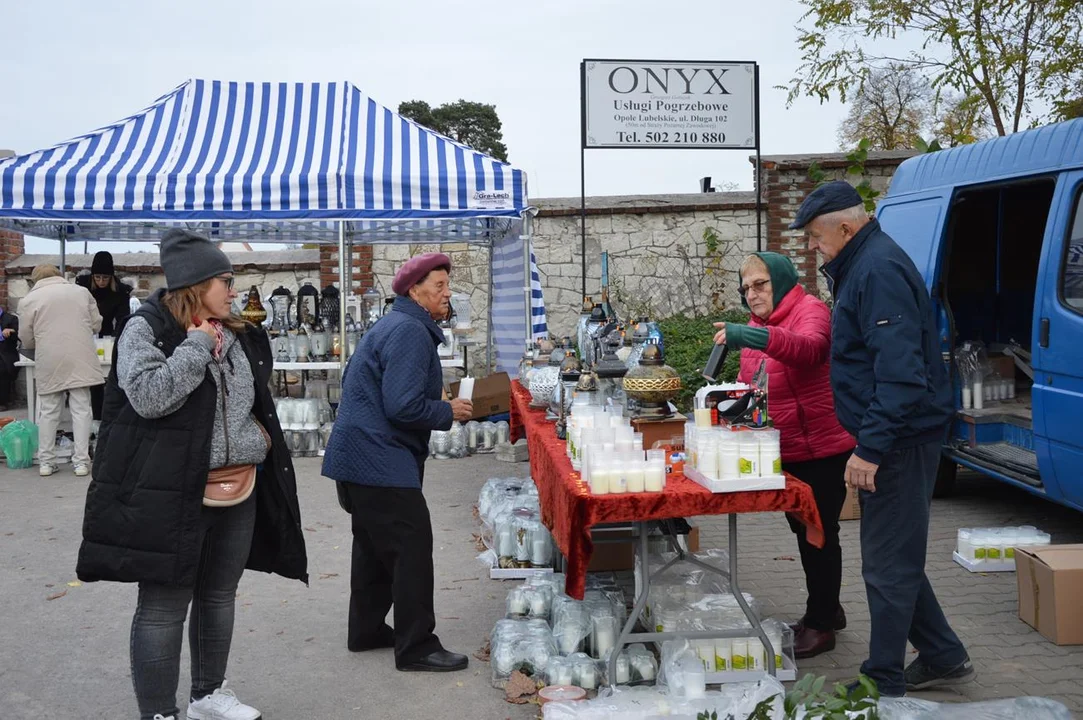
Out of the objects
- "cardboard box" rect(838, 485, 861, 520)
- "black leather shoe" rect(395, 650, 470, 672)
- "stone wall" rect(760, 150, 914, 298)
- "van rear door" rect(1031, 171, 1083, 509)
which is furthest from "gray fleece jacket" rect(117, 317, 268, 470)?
"stone wall" rect(760, 150, 914, 298)

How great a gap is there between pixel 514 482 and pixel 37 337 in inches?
182

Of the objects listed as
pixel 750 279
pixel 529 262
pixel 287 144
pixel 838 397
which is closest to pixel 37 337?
pixel 287 144

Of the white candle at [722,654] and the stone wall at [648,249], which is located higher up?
the stone wall at [648,249]

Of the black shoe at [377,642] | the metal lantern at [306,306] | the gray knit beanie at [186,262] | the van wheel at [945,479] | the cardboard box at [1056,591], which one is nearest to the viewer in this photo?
the gray knit beanie at [186,262]

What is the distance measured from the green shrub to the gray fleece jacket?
4.86m

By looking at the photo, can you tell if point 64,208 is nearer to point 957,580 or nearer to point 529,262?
point 529,262

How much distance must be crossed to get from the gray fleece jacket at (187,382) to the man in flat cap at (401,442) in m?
0.72

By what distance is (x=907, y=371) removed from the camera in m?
3.32

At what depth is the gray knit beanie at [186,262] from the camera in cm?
329

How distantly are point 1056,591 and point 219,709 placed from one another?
3513 millimetres

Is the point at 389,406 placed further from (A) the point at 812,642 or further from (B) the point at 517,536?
(A) the point at 812,642

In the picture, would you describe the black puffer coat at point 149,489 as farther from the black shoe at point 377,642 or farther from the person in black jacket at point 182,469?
the black shoe at point 377,642

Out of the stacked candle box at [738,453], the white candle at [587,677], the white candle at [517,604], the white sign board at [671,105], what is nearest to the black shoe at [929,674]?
the stacked candle box at [738,453]

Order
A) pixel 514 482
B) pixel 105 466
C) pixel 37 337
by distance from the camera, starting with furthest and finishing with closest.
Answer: pixel 37 337 → pixel 514 482 → pixel 105 466
